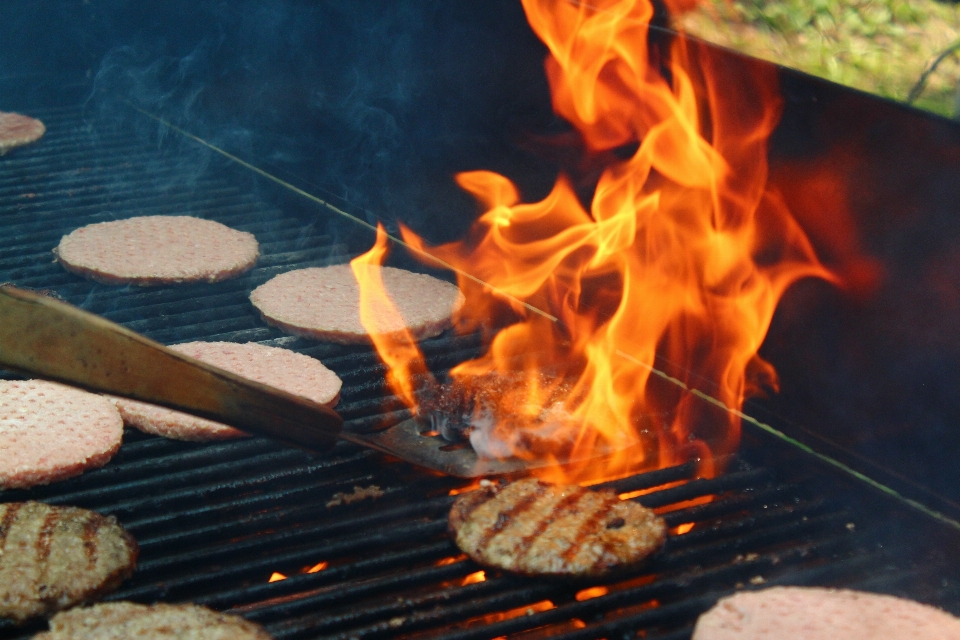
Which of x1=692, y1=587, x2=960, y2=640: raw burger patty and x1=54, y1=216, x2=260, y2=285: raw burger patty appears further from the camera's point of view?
x1=54, y1=216, x2=260, y2=285: raw burger patty

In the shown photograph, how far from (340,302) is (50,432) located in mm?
1348

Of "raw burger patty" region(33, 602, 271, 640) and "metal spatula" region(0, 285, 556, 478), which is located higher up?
"metal spatula" region(0, 285, 556, 478)

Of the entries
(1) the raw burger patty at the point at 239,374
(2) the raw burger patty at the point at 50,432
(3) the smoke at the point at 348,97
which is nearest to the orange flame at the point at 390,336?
(1) the raw burger patty at the point at 239,374

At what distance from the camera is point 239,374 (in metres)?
3.59

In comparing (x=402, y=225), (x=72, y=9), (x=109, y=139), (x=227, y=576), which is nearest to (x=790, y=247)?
(x=227, y=576)

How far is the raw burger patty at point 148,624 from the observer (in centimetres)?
239

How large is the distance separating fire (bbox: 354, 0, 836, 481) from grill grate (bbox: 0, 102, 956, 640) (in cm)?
24

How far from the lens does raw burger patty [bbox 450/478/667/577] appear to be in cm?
269

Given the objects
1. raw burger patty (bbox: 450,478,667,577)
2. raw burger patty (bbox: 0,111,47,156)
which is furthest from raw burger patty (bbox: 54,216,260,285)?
raw burger patty (bbox: 450,478,667,577)

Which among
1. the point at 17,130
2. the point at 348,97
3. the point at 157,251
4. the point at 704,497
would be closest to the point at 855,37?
the point at 704,497

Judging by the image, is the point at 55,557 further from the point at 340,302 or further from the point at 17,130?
the point at 17,130

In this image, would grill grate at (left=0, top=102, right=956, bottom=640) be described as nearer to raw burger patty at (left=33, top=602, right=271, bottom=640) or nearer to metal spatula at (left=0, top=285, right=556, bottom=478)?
raw burger patty at (left=33, top=602, right=271, bottom=640)

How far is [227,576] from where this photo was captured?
270cm

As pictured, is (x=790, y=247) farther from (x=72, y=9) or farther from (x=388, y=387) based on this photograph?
(x=72, y=9)
